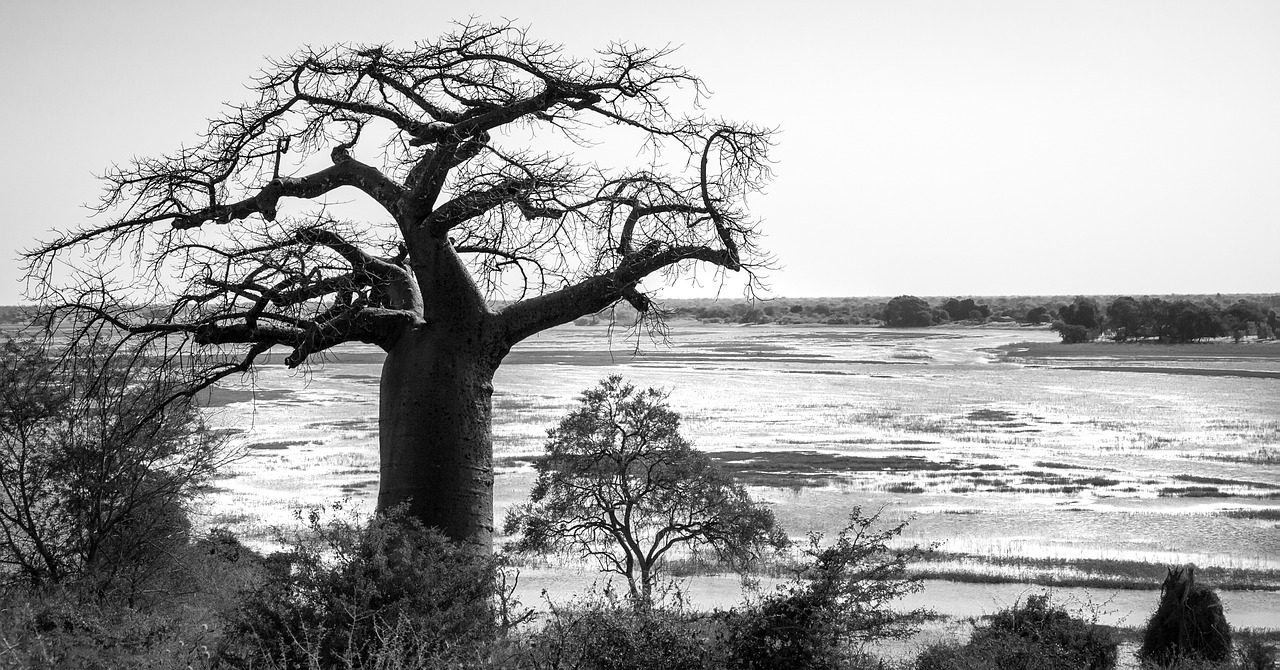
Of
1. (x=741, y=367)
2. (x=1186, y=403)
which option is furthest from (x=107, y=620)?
(x=741, y=367)

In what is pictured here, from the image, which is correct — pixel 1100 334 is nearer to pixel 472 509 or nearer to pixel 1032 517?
pixel 1032 517

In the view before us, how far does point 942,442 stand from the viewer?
39719 millimetres

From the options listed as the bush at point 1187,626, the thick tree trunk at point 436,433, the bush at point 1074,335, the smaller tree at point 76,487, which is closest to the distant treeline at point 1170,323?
the bush at point 1074,335

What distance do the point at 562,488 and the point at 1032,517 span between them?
13929mm

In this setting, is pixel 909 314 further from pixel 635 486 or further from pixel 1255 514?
pixel 635 486

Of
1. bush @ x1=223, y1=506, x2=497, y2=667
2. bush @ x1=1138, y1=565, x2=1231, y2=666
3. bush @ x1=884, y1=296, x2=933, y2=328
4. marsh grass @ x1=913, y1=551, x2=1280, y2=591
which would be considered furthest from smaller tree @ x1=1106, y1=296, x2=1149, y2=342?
bush @ x1=223, y1=506, x2=497, y2=667

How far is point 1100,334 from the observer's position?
330ft

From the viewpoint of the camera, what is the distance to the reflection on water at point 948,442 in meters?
27.1

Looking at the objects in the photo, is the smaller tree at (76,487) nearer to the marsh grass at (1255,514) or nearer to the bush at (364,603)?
the bush at (364,603)

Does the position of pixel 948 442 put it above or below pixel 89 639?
below

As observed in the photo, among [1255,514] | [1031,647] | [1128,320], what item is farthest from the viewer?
[1128,320]

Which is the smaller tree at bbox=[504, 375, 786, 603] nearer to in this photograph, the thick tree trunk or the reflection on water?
the reflection on water

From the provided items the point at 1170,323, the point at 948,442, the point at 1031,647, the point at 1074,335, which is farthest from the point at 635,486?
the point at 1170,323

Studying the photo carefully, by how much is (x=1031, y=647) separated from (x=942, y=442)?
30405 mm
